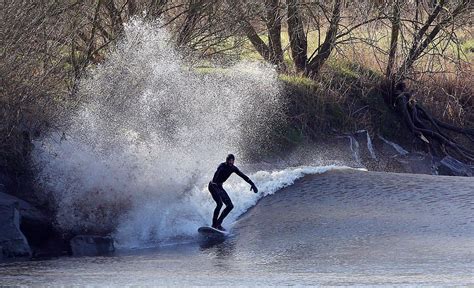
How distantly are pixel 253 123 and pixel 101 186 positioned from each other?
26.7 ft

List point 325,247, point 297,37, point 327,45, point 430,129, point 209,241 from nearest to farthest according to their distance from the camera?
point 325,247 < point 209,241 < point 297,37 < point 327,45 < point 430,129

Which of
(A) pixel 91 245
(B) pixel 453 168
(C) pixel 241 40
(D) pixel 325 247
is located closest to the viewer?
(D) pixel 325 247

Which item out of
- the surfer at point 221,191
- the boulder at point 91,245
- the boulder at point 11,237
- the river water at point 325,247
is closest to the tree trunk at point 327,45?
the river water at point 325,247

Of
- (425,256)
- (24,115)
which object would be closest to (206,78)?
(24,115)

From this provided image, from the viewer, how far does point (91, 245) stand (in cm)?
1748

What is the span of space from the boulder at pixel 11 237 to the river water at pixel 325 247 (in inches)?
34.5

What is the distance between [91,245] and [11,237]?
55.0 inches

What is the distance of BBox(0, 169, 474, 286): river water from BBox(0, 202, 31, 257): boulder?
2.87 feet

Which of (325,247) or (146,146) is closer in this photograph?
(325,247)

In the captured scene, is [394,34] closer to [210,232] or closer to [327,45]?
[327,45]

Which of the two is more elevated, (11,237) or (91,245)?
(11,237)

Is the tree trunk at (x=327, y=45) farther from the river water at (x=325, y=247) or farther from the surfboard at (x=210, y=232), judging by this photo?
the surfboard at (x=210, y=232)

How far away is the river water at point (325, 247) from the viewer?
13.5 metres

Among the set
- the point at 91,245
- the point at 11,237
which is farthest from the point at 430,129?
the point at 11,237
